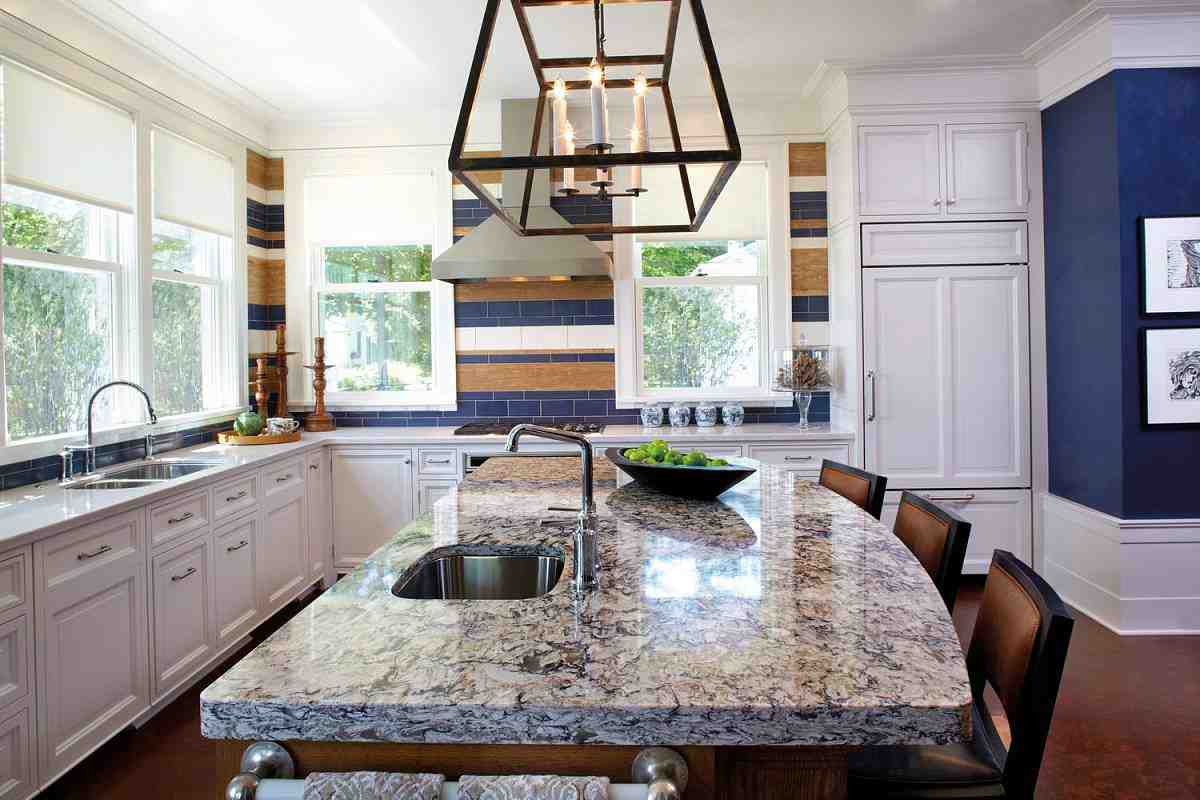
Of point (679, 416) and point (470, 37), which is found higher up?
point (470, 37)

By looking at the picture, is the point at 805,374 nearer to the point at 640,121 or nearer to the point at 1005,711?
the point at 640,121

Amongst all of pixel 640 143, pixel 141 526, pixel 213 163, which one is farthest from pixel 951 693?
pixel 213 163

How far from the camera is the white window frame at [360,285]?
4.81 m

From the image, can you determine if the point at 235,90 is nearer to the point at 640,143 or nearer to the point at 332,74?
the point at 332,74

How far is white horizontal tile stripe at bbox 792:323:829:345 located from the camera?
4711 mm

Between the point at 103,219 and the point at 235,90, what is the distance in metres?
1.27

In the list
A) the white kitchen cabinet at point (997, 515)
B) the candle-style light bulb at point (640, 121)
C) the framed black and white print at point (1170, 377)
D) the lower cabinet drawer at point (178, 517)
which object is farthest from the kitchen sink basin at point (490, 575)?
the framed black and white print at point (1170, 377)

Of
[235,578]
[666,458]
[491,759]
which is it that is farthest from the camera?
[235,578]

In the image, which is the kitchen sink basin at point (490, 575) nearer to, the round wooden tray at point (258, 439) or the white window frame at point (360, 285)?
the round wooden tray at point (258, 439)

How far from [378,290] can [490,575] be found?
3511 mm

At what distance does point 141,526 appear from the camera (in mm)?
2736

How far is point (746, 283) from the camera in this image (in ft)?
15.8

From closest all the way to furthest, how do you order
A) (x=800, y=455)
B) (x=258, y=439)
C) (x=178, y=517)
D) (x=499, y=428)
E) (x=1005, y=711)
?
(x=1005, y=711) → (x=178, y=517) → (x=258, y=439) → (x=800, y=455) → (x=499, y=428)

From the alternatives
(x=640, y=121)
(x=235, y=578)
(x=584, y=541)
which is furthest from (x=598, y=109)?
(x=235, y=578)
